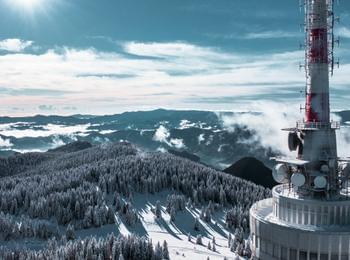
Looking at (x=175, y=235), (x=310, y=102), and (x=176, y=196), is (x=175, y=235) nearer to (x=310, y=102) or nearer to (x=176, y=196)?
(x=176, y=196)

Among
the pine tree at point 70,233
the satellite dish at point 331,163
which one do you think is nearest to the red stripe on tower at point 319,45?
the satellite dish at point 331,163

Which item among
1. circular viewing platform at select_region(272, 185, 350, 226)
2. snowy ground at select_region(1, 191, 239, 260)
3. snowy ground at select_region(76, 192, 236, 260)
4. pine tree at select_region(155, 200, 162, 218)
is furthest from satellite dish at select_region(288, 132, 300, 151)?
pine tree at select_region(155, 200, 162, 218)

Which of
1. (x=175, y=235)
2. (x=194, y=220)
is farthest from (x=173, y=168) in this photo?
(x=175, y=235)

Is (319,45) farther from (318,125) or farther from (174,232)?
(174,232)

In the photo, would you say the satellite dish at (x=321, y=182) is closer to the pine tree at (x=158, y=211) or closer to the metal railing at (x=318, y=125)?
the metal railing at (x=318, y=125)

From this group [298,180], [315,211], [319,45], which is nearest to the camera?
[315,211]

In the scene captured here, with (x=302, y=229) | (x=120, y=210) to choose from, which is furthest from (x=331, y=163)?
(x=120, y=210)
